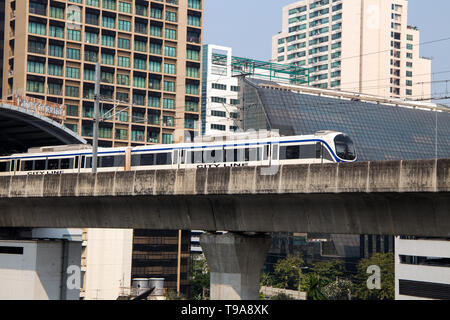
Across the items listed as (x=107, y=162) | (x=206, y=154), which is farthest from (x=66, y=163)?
(x=206, y=154)

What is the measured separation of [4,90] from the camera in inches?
4373

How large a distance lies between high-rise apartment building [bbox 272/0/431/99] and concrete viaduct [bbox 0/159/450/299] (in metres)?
154

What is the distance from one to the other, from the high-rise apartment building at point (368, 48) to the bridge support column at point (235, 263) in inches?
6183

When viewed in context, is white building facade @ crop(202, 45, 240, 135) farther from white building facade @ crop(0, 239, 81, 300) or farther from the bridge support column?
the bridge support column

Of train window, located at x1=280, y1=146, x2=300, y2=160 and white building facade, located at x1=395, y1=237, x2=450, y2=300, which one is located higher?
train window, located at x1=280, y1=146, x2=300, y2=160

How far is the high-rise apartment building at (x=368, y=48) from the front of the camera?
187 m

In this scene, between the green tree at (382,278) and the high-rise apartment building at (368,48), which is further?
the high-rise apartment building at (368,48)

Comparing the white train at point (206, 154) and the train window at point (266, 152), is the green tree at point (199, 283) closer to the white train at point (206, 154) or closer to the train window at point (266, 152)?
the white train at point (206, 154)

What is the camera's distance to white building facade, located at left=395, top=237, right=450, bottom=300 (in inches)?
3337

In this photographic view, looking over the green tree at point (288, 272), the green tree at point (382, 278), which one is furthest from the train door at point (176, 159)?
the green tree at point (288, 272)

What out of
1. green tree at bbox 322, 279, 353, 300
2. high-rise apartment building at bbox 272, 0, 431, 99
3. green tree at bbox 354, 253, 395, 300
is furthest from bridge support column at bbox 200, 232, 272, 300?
high-rise apartment building at bbox 272, 0, 431, 99

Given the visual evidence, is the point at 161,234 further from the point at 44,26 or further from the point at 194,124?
the point at 44,26

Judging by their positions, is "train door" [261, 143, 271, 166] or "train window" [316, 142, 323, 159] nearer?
"train window" [316, 142, 323, 159]

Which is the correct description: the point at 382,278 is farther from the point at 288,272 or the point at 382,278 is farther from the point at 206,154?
the point at 206,154
